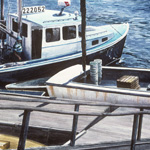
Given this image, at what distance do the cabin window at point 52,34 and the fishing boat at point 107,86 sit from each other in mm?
2534

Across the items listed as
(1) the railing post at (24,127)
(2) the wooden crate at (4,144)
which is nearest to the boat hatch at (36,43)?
(2) the wooden crate at (4,144)

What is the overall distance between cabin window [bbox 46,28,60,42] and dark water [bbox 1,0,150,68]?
387 inches

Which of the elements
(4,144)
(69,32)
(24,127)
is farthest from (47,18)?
(24,127)

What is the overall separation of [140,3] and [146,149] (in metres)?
46.3

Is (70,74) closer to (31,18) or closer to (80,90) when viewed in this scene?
(80,90)

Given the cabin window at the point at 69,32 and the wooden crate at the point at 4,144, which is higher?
the cabin window at the point at 69,32

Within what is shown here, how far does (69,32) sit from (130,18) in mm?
25190

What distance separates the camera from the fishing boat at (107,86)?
10884mm

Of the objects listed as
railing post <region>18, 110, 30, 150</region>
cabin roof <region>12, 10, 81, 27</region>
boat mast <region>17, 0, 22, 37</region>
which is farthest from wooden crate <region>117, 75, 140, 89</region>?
railing post <region>18, 110, 30, 150</region>

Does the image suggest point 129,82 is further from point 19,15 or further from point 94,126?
point 19,15

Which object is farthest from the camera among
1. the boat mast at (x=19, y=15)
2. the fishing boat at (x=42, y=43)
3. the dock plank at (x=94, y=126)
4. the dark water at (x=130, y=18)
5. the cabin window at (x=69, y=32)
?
the dark water at (x=130, y=18)

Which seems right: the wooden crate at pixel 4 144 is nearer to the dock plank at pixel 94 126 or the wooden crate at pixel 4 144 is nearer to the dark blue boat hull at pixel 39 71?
the dock plank at pixel 94 126

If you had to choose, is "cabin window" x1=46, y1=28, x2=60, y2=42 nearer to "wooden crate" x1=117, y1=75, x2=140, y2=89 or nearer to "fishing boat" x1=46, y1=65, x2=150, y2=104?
"fishing boat" x1=46, y1=65, x2=150, y2=104

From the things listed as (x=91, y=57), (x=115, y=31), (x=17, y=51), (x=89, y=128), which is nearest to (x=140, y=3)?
(x=115, y=31)
